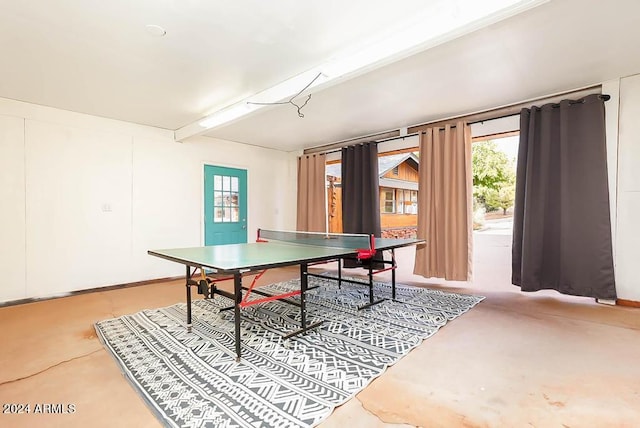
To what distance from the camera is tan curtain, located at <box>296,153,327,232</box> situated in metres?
6.35

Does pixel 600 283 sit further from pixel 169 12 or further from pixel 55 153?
pixel 55 153

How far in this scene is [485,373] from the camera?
7.04 feet

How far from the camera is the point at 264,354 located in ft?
8.00

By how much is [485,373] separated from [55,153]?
17.8 feet

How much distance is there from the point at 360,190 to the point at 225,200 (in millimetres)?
2570

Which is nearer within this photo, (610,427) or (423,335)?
→ (610,427)

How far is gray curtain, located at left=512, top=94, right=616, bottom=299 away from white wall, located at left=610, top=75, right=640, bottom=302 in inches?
5.7

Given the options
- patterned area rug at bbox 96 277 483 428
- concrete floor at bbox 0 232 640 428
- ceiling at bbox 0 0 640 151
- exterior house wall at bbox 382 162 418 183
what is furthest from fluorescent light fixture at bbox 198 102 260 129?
exterior house wall at bbox 382 162 418 183

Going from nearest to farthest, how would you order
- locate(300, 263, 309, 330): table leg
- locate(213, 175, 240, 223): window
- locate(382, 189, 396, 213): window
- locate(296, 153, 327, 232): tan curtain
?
locate(300, 263, 309, 330): table leg
locate(213, 175, 240, 223): window
locate(296, 153, 327, 232): tan curtain
locate(382, 189, 396, 213): window

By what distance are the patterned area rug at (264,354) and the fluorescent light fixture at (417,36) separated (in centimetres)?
234

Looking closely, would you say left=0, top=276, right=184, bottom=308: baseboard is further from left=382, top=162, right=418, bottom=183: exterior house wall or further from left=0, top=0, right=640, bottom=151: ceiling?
left=382, top=162, right=418, bottom=183: exterior house wall

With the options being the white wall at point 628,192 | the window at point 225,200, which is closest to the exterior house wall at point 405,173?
the window at point 225,200

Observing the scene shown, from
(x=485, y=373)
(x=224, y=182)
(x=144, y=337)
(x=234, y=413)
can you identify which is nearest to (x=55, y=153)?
(x=224, y=182)

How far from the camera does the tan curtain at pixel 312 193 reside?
6347 mm
